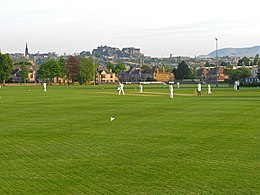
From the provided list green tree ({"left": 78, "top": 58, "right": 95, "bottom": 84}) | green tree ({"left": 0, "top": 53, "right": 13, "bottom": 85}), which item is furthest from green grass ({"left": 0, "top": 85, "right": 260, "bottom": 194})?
green tree ({"left": 78, "top": 58, "right": 95, "bottom": 84})

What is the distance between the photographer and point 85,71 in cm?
14988

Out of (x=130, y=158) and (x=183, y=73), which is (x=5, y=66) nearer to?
(x=183, y=73)

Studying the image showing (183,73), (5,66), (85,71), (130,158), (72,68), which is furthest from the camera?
(183,73)

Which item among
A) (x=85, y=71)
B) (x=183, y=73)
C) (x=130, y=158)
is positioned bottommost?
(x=130, y=158)

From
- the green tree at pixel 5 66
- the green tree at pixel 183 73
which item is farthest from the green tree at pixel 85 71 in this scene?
the green tree at pixel 183 73

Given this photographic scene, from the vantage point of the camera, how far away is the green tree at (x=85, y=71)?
14950cm

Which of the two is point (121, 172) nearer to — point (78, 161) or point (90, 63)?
point (78, 161)

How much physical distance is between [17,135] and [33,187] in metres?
8.33

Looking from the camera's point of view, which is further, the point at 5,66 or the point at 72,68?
the point at 72,68

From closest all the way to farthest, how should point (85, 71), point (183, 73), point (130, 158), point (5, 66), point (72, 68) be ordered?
1. point (130, 158)
2. point (5, 66)
3. point (85, 71)
4. point (72, 68)
5. point (183, 73)

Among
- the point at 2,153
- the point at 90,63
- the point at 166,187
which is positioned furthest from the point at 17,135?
the point at 90,63

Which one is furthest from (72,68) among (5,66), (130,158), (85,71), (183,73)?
(130,158)

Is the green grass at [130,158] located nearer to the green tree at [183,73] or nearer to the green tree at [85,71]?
the green tree at [85,71]

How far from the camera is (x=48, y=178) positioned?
10234 millimetres
